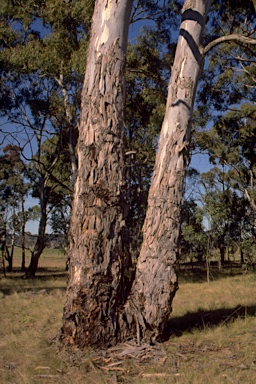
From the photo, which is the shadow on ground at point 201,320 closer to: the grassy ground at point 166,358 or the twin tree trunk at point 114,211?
the grassy ground at point 166,358

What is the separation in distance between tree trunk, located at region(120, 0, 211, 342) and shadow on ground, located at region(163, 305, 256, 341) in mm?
414

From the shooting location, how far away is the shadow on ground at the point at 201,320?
4.81 metres

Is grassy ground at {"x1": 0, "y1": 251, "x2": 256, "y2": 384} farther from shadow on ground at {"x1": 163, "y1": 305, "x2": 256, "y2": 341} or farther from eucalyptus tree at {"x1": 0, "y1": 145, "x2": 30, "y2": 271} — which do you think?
eucalyptus tree at {"x1": 0, "y1": 145, "x2": 30, "y2": 271}

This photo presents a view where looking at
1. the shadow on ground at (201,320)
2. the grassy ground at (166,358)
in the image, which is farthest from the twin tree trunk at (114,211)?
the shadow on ground at (201,320)

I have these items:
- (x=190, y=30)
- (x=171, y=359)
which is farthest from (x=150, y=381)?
(x=190, y=30)

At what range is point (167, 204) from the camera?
4535 millimetres

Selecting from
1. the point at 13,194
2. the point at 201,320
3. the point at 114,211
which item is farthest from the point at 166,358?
the point at 13,194

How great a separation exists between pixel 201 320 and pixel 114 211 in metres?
2.10

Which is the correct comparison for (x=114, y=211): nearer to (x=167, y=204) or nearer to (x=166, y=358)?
(x=167, y=204)

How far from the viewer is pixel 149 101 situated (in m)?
14.8

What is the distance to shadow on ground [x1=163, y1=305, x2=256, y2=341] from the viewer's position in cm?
481

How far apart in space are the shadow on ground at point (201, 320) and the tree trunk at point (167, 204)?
0.41m

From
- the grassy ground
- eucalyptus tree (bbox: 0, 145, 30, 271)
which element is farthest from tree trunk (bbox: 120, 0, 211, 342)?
eucalyptus tree (bbox: 0, 145, 30, 271)

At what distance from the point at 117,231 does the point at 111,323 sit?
3.03ft
